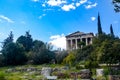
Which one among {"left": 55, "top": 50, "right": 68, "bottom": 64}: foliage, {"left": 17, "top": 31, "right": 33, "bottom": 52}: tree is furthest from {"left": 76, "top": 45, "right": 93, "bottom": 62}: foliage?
{"left": 17, "top": 31, "right": 33, "bottom": 52}: tree

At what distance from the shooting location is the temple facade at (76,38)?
272ft

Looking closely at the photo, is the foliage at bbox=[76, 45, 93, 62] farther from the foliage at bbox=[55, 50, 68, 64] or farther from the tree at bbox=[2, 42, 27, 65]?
the tree at bbox=[2, 42, 27, 65]

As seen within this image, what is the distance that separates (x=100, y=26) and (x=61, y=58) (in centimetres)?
1680

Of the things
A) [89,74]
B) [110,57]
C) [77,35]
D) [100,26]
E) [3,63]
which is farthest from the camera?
[77,35]

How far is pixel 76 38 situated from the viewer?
84375mm

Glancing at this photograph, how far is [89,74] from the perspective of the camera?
30.6m

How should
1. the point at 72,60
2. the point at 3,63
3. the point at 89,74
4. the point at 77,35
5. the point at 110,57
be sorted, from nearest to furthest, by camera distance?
the point at 89,74 → the point at 110,57 → the point at 72,60 → the point at 3,63 → the point at 77,35

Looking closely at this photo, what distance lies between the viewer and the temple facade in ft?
272

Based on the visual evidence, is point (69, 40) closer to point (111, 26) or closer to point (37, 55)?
point (111, 26)

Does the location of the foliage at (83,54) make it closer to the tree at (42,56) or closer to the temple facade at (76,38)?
the tree at (42,56)

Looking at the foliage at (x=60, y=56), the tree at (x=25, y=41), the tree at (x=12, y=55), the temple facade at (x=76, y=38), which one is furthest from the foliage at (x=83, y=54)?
the temple facade at (x=76, y=38)

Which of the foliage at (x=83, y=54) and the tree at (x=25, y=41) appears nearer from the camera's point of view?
the foliage at (x=83, y=54)

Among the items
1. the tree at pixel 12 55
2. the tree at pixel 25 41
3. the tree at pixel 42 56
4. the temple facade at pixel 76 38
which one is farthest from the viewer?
the temple facade at pixel 76 38

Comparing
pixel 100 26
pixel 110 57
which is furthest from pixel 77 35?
pixel 110 57
